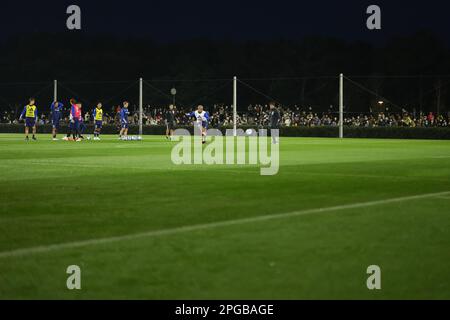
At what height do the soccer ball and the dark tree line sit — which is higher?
the dark tree line

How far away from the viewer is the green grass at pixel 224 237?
6.55 meters

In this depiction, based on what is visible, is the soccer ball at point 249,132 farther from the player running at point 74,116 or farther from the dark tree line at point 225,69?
the dark tree line at point 225,69

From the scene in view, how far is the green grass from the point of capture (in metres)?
6.55

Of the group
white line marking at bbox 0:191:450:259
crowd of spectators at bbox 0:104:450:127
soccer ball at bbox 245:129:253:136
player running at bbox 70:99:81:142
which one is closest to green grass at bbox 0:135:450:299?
white line marking at bbox 0:191:450:259

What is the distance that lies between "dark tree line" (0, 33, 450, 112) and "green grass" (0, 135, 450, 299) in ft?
178

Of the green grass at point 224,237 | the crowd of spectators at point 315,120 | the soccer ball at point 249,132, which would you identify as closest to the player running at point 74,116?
the crowd of spectators at point 315,120

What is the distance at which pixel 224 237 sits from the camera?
8.84 metres

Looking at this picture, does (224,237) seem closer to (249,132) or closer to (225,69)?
(249,132)

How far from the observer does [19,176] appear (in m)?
17.2

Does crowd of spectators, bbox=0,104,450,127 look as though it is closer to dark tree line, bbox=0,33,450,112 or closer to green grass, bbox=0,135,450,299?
dark tree line, bbox=0,33,450,112

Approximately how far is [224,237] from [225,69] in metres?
99.4

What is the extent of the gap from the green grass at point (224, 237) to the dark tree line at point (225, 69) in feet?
178

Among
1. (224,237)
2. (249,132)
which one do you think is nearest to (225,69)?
(249,132)

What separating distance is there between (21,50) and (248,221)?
11182 centimetres
